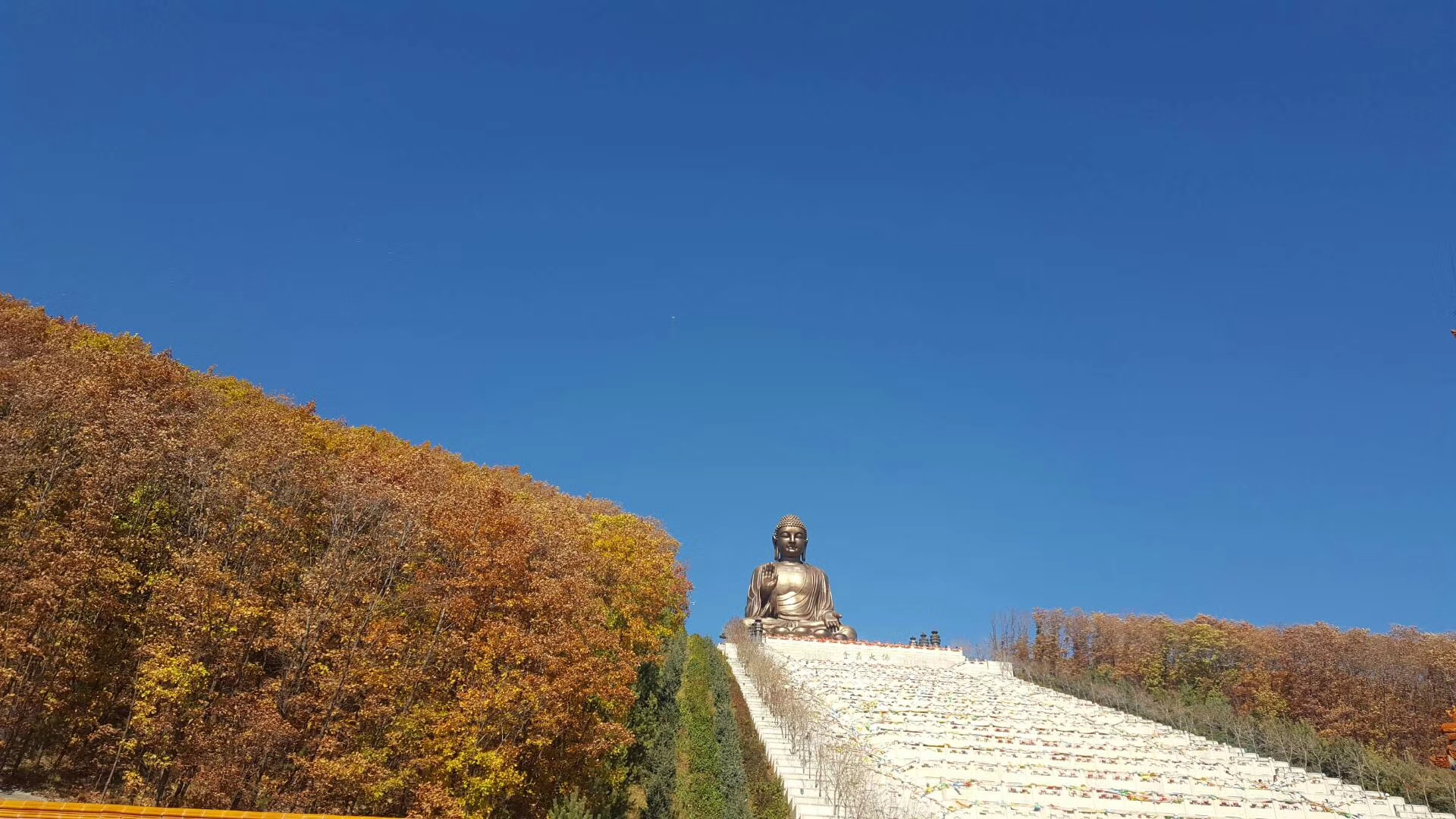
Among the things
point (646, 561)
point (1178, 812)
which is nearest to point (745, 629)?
point (646, 561)

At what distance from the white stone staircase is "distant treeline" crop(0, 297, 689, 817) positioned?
5.35 meters

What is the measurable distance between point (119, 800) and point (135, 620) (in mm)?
3223

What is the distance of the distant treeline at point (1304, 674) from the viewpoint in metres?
28.6

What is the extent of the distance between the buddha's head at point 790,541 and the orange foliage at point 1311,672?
13.9 metres

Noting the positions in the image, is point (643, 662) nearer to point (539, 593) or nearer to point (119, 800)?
point (539, 593)

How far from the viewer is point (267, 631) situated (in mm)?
15258

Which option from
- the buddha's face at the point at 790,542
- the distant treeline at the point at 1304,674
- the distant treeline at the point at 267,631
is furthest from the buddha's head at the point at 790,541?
the distant treeline at the point at 267,631

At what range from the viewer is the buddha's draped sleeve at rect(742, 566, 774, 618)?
45.0m

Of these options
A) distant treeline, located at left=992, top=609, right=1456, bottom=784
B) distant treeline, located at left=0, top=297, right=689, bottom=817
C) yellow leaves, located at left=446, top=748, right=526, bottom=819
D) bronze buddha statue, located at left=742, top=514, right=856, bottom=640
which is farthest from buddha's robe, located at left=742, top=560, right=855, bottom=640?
yellow leaves, located at left=446, top=748, right=526, bottom=819

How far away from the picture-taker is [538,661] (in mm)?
14375

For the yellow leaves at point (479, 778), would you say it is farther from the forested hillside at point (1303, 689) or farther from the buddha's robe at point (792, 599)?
the buddha's robe at point (792, 599)

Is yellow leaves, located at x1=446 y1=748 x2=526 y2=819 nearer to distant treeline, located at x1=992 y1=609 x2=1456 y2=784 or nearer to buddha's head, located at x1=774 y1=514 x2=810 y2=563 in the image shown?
distant treeline, located at x1=992 y1=609 x2=1456 y2=784

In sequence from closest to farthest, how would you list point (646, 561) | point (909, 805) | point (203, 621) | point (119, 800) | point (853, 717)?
point (203, 621) < point (119, 800) < point (909, 805) < point (646, 561) < point (853, 717)

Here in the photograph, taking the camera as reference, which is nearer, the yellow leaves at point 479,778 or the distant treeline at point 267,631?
the yellow leaves at point 479,778
